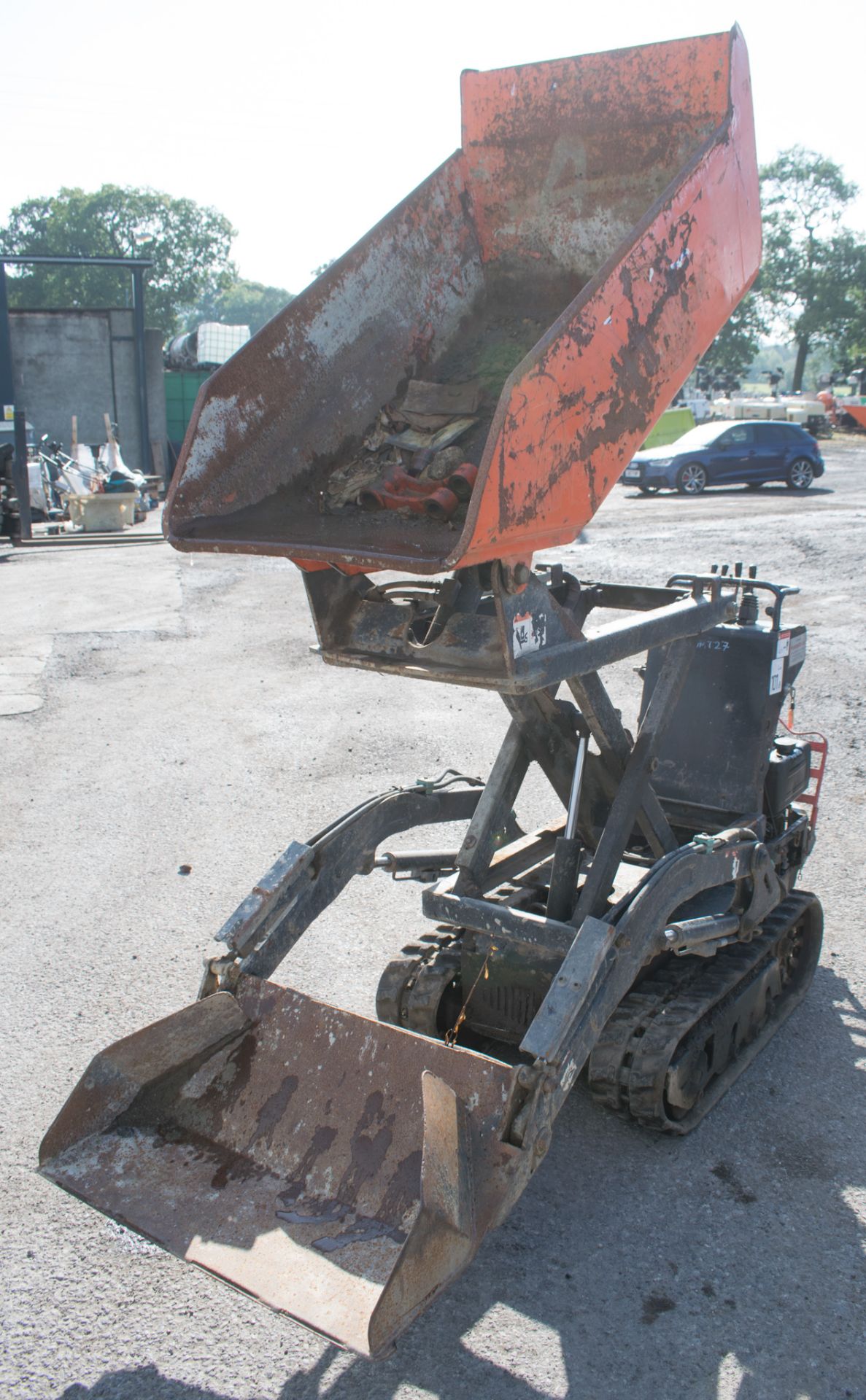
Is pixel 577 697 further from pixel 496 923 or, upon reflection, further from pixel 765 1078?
pixel 765 1078

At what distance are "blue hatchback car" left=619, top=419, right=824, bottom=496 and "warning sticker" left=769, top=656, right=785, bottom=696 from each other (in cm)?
2054

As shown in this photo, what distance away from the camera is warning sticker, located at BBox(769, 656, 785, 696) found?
5453 mm

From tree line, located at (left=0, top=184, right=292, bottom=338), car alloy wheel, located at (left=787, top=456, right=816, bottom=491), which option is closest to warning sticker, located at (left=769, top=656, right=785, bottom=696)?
car alloy wheel, located at (left=787, top=456, right=816, bottom=491)

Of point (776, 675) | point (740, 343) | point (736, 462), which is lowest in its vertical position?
point (776, 675)

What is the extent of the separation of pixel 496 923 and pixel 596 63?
3.27m

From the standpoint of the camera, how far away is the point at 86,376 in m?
30.6

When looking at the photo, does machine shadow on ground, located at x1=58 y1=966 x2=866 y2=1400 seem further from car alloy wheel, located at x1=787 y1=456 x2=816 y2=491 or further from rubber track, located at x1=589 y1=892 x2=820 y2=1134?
car alloy wheel, located at x1=787 y1=456 x2=816 y2=491

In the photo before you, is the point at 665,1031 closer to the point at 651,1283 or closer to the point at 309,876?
the point at 651,1283

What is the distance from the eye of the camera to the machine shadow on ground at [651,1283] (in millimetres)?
3395

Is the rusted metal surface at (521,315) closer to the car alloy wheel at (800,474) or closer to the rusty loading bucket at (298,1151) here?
the rusty loading bucket at (298,1151)

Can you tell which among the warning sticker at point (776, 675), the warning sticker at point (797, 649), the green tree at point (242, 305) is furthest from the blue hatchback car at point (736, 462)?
the green tree at point (242, 305)

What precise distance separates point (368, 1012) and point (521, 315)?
10.4 feet

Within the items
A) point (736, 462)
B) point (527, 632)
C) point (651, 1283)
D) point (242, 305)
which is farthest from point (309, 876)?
point (242, 305)

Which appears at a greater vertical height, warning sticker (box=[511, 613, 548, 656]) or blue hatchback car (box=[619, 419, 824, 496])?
blue hatchback car (box=[619, 419, 824, 496])
